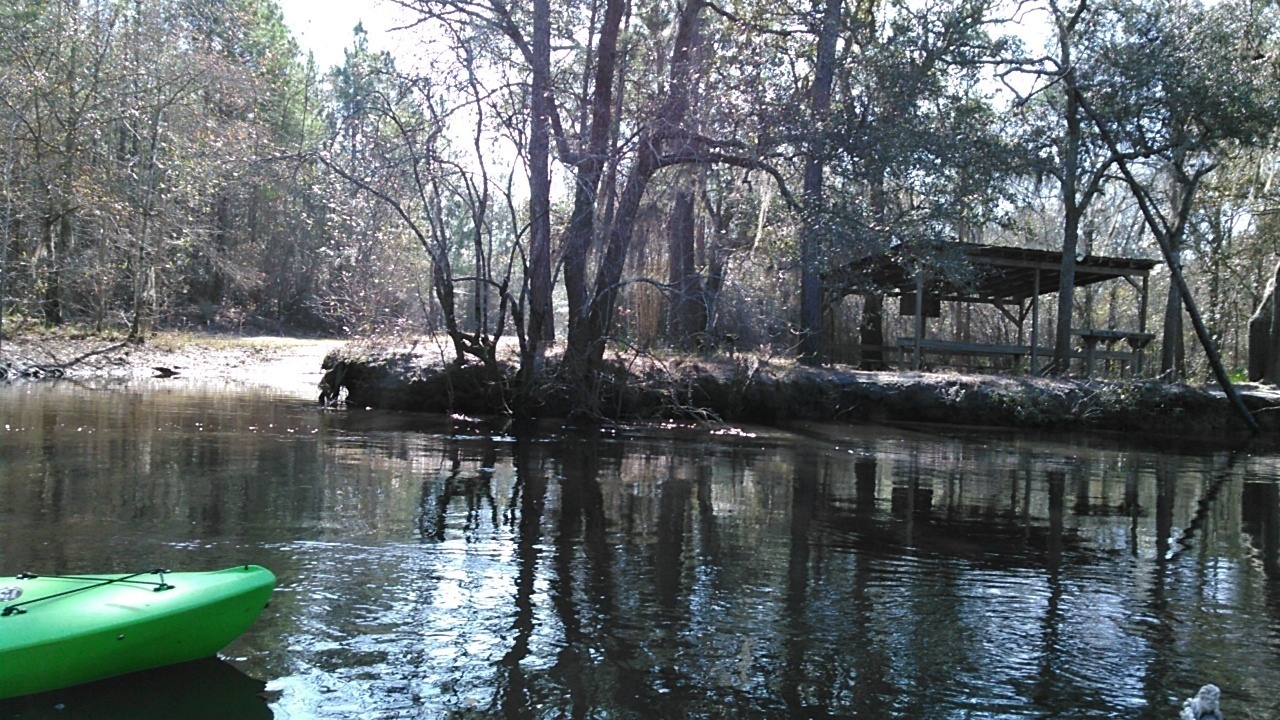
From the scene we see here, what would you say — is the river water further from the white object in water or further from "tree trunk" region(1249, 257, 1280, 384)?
"tree trunk" region(1249, 257, 1280, 384)

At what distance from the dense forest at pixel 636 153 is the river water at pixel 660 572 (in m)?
4.06

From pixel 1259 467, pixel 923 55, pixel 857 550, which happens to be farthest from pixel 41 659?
pixel 923 55

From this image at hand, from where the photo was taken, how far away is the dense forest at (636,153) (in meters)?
13.6

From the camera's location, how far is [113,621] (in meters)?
3.84

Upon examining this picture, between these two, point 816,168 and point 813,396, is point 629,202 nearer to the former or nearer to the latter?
point 816,168

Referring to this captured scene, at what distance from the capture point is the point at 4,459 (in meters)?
8.99

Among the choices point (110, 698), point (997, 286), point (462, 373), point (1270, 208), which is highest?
point (1270, 208)

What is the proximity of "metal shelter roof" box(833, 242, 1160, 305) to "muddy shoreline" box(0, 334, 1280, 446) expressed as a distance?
193 centimetres

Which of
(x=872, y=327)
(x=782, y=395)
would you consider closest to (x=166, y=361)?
(x=782, y=395)

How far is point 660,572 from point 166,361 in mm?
18178

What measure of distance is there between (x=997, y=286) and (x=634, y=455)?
14805 millimetres

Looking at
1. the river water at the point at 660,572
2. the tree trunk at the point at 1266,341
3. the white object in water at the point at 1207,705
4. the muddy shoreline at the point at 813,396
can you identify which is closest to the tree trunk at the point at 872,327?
the muddy shoreline at the point at 813,396

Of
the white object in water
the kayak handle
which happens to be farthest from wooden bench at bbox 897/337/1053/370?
the kayak handle

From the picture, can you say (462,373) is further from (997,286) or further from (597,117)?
(997,286)
